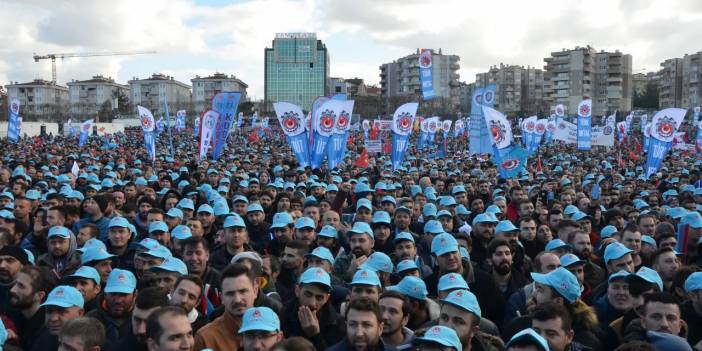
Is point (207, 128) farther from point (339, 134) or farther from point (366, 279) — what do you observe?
point (366, 279)

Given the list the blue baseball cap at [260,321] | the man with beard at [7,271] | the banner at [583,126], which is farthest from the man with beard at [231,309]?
the banner at [583,126]

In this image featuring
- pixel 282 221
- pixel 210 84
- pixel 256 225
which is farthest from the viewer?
pixel 210 84

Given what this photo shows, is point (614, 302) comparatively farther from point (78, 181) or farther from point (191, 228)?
point (78, 181)

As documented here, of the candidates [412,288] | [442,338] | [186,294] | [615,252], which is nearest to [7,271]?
[186,294]

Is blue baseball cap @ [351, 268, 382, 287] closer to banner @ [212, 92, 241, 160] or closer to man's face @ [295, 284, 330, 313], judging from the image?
man's face @ [295, 284, 330, 313]

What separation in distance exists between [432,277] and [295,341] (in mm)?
2896

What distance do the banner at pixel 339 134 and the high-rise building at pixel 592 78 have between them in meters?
104

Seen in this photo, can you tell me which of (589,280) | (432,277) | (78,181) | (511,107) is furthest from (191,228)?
(511,107)

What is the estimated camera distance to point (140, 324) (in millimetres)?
4527

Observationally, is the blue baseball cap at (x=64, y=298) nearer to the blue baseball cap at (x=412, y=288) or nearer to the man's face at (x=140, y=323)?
the man's face at (x=140, y=323)

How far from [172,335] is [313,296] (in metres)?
1.20

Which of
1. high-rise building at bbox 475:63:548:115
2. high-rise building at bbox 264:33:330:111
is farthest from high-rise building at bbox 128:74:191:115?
high-rise building at bbox 475:63:548:115

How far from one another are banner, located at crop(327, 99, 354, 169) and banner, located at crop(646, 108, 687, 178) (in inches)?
283

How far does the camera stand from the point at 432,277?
641 centimetres
